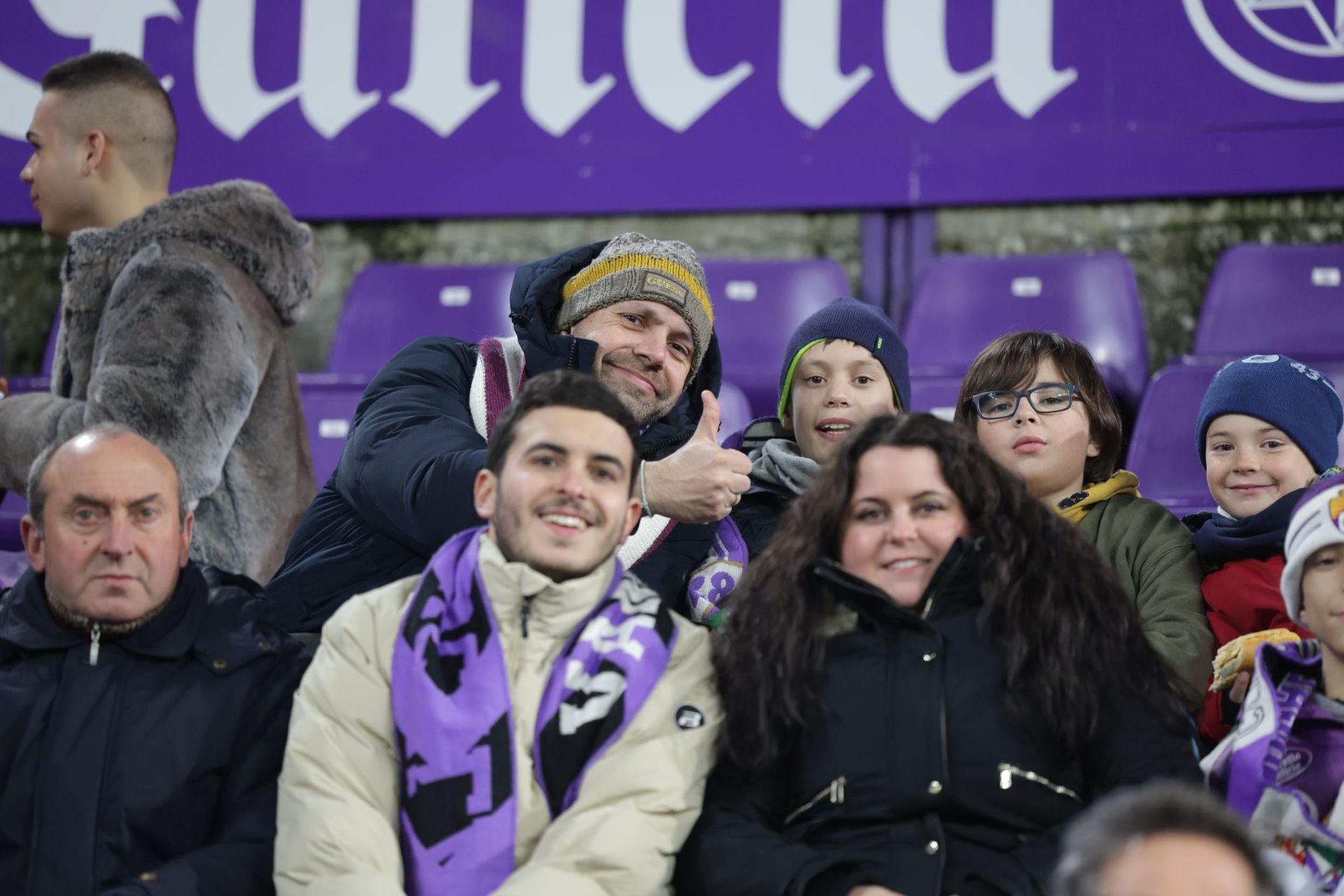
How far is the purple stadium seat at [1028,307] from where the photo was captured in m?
4.72

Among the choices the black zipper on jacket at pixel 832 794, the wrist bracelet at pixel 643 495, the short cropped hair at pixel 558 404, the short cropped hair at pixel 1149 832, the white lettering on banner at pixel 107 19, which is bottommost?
the black zipper on jacket at pixel 832 794

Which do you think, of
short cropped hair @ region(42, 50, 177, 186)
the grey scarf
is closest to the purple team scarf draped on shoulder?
the grey scarf

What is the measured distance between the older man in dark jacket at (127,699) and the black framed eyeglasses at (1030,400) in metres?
1.40

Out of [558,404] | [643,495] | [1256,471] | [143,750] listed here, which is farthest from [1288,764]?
[143,750]

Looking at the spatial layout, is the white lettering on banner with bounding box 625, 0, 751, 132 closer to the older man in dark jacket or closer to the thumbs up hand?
the thumbs up hand

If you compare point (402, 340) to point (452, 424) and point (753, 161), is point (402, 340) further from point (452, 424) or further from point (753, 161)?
point (452, 424)

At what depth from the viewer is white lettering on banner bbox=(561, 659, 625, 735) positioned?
214 centimetres

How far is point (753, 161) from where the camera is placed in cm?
514

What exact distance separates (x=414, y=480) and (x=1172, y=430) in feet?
7.63

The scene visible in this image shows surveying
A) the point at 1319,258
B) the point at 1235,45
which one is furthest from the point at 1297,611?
the point at 1235,45

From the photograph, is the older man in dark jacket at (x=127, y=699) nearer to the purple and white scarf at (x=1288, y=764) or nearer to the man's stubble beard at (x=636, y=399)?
the man's stubble beard at (x=636, y=399)

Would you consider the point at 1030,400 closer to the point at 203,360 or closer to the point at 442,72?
the point at 203,360

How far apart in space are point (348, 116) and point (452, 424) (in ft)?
9.95

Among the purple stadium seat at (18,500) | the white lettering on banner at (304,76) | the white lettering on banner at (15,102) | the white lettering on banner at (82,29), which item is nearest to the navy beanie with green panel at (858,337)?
the purple stadium seat at (18,500)
